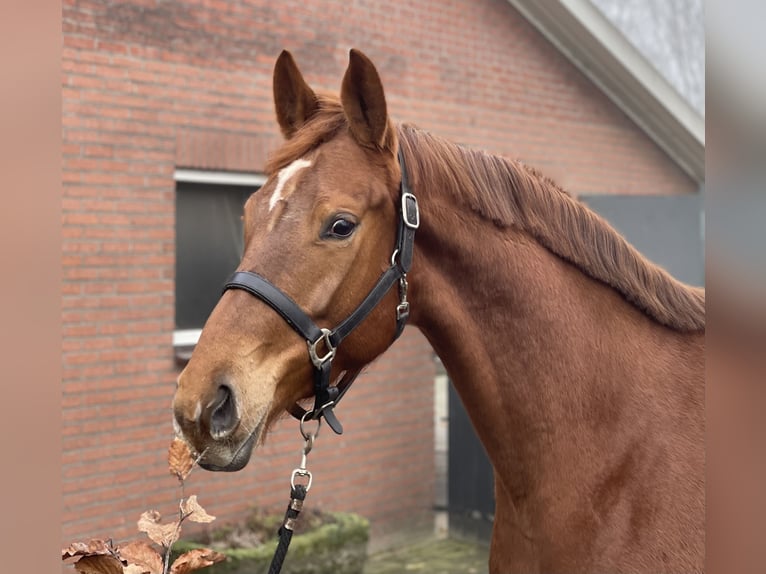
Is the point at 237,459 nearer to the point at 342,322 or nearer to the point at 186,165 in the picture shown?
the point at 342,322

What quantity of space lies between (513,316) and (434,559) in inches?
182

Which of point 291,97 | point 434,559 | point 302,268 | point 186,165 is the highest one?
point 186,165

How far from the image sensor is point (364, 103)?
200 centimetres

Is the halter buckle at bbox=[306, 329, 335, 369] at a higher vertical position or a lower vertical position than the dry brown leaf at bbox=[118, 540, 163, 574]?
higher

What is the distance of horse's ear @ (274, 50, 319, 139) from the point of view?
7.01 feet

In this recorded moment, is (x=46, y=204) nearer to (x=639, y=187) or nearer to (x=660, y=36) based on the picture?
(x=639, y=187)

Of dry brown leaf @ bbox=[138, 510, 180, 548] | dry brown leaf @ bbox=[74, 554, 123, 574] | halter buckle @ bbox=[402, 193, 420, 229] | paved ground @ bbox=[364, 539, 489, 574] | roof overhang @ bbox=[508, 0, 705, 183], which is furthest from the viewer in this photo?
roof overhang @ bbox=[508, 0, 705, 183]

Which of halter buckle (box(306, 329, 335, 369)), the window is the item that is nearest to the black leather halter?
halter buckle (box(306, 329, 335, 369))

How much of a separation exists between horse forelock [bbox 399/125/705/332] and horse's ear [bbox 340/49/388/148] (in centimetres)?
12

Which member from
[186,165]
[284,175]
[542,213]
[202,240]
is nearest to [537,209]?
[542,213]

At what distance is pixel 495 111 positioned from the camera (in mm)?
7086

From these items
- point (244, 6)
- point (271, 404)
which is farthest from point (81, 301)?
point (271, 404)

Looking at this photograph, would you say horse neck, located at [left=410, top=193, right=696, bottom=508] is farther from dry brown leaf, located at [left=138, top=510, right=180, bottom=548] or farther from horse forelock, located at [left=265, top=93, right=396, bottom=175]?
dry brown leaf, located at [left=138, top=510, right=180, bottom=548]

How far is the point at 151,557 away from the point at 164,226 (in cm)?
365
